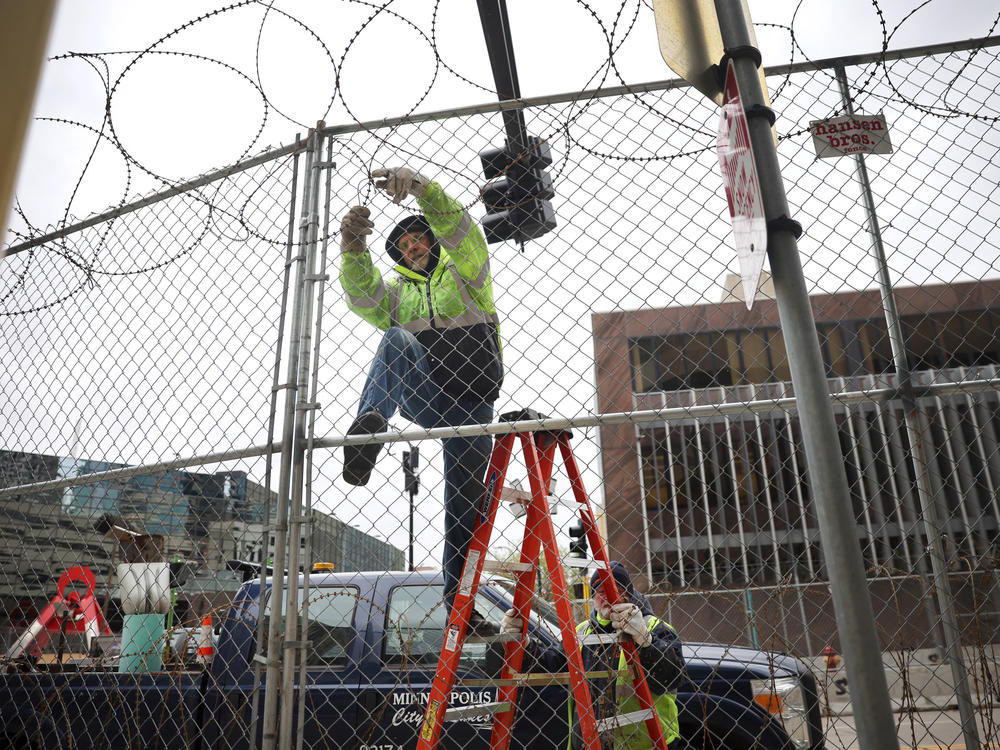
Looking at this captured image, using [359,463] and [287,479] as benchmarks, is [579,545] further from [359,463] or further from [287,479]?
[287,479]

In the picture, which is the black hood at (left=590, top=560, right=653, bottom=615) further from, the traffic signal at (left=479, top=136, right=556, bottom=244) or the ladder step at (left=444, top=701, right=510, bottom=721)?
the traffic signal at (left=479, top=136, right=556, bottom=244)

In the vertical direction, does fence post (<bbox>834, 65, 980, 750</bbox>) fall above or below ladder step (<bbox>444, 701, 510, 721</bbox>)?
above

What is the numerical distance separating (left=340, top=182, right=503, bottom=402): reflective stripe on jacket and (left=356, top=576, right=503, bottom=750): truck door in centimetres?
109

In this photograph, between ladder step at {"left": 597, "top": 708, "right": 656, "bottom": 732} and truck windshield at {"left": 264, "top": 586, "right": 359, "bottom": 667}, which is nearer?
ladder step at {"left": 597, "top": 708, "right": 656, "bottom": 732}

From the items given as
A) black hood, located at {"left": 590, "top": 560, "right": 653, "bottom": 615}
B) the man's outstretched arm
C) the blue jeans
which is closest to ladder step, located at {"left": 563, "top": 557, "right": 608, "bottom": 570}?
black hood, located at {"left": 590, "top": 560, "right": 653, "bottom": 615}

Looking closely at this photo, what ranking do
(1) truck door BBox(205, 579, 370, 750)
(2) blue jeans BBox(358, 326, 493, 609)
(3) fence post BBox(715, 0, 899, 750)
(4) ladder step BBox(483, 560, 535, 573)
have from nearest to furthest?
(3) fence post BBox(715, 0, 899, 750), (4) ladder step BBox(483, 560, 535, 573), (2) blue jeans BBox(358, 326, 493, 609), (1) truck door BBox(205, 579, 370, 750)

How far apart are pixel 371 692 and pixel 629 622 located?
1.54m

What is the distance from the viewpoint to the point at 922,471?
2.67m

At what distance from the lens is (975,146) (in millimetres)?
2988

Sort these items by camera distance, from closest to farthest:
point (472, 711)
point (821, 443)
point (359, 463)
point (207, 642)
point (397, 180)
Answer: point (821, 443) → point (472, 711) → point (397, 180) → point (359, 463) → point (207, 642)

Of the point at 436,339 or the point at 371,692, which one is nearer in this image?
the point at 436,339

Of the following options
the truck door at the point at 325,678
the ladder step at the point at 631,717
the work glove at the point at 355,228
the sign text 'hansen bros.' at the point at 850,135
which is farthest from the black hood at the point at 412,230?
the ladder step at the point at 631,717

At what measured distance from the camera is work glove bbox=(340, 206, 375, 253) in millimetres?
3201

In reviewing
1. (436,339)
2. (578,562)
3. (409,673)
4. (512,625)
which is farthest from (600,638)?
(436,339)
